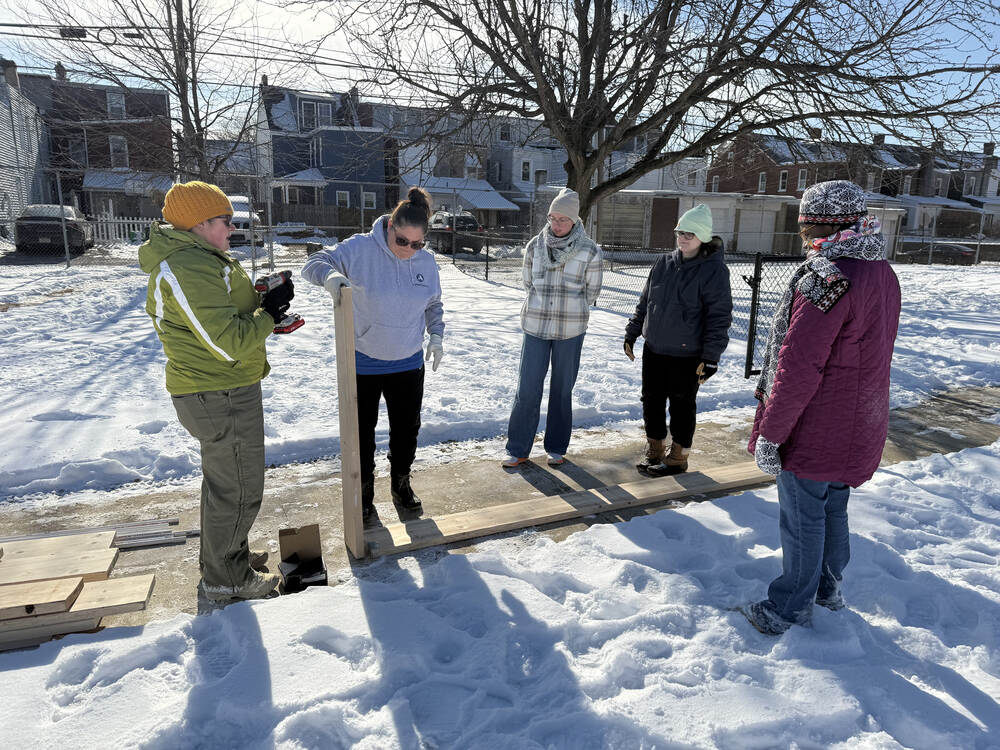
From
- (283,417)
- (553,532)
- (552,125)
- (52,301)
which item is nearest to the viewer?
(553,532)

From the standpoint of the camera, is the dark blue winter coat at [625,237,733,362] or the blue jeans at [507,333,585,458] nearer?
the dark blue winter coat at [625,237,733,362]

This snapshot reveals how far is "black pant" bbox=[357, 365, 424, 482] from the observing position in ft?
11.8

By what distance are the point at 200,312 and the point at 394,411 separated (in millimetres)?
1396

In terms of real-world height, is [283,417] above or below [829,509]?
below

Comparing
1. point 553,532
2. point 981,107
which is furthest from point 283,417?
point 981,107

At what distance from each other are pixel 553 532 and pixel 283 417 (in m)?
2.66

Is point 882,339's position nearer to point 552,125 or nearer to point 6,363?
point 6,363

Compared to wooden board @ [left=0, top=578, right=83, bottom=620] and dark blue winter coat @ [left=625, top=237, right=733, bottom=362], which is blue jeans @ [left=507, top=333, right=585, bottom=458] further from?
wooden board @ [left=0, top=578, right=83, bottom=620]

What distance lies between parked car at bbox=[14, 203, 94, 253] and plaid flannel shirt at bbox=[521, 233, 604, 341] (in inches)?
721

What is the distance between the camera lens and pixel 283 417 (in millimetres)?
5285

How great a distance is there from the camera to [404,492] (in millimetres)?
3932

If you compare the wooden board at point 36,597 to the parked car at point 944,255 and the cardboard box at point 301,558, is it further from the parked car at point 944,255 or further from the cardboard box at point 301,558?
the parked car at point 944,255

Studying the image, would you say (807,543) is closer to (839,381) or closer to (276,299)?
(839,381)

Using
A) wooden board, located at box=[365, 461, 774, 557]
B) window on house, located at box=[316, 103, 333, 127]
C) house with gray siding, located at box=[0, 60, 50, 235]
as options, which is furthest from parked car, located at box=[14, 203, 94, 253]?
wooden board, located at box=[365, 461, 774, 557]
